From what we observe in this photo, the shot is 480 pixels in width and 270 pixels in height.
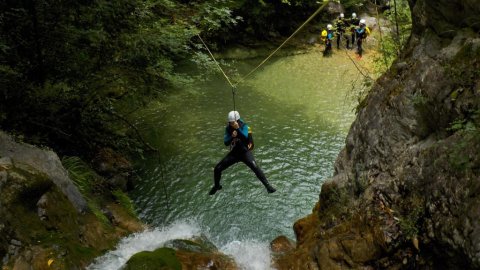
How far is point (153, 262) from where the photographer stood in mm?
6105

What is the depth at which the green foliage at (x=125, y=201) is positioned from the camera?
998cm

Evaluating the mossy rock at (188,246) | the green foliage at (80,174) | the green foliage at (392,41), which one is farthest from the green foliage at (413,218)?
the green foliage at (80,174)

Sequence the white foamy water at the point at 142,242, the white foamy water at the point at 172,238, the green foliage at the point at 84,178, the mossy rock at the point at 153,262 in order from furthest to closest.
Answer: the green foliage at the point at 84,178, the white foamy water at the point at 172,238, the white foamy water at the point at 142,242, the mossy rock at the point at 153,262

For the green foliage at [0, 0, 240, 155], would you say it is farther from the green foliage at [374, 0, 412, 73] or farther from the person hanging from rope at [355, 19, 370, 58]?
the person hanging from rope at [355, 19, 370, 58]

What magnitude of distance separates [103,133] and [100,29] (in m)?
2.98

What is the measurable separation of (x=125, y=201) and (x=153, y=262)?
4.36 meters

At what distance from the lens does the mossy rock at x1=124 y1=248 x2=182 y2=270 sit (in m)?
6.04

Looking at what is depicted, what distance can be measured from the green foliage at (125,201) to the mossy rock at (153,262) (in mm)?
3733

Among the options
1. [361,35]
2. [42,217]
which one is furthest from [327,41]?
[42,217]

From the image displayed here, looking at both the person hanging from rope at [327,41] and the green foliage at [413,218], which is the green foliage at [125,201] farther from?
the person hanging from rope at [327,41]

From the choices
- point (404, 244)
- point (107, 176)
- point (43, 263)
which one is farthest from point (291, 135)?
point (43, 263)

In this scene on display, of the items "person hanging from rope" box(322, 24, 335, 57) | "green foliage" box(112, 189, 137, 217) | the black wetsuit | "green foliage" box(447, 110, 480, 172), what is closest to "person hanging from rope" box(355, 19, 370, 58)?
"person hanging from rope" box(322, 24, 335, 57)

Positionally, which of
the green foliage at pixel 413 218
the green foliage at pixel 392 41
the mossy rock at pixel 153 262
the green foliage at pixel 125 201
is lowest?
the green foliage at pixel 125 201

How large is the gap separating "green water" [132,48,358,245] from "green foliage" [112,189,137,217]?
27 cm
